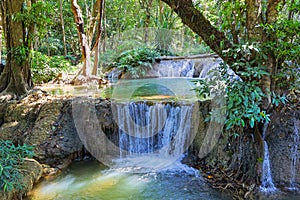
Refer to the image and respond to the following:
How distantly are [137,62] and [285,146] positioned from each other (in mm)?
9100

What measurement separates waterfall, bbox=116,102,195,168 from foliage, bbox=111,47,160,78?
6.77 m

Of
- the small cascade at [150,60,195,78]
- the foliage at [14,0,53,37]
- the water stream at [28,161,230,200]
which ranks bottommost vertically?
the water stream at [28,161,230,200]

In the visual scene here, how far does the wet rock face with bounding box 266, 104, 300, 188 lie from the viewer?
3604mm

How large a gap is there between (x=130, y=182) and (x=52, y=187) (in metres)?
1.25

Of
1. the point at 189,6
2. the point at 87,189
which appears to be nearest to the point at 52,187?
the point at 87,189

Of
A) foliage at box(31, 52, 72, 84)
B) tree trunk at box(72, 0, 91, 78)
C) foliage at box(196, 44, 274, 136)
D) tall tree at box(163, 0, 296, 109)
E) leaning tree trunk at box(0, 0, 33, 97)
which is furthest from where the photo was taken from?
foliage at box(31, 52, 72, 84)

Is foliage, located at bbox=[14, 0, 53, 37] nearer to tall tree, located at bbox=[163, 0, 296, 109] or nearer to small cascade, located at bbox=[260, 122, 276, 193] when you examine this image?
tall tree, located at bbox=[163, 0, 296, 109]

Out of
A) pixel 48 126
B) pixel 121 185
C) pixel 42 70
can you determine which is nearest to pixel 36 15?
pixel 48 126

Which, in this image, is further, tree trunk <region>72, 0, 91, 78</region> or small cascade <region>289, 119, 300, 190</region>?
tree trunk <region>72, 0, 91, 78</region>

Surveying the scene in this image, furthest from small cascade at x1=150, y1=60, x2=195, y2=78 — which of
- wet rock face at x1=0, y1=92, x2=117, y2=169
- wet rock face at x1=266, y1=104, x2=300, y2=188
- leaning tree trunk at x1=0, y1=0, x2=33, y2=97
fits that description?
wet rock face at x1=266, y1=104, x2=300, y2=188

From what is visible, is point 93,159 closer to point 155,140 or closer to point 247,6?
point 155,140

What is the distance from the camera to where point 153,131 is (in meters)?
5.11

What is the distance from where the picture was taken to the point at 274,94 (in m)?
3.38

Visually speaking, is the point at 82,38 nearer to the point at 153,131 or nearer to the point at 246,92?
the point at 153,131
